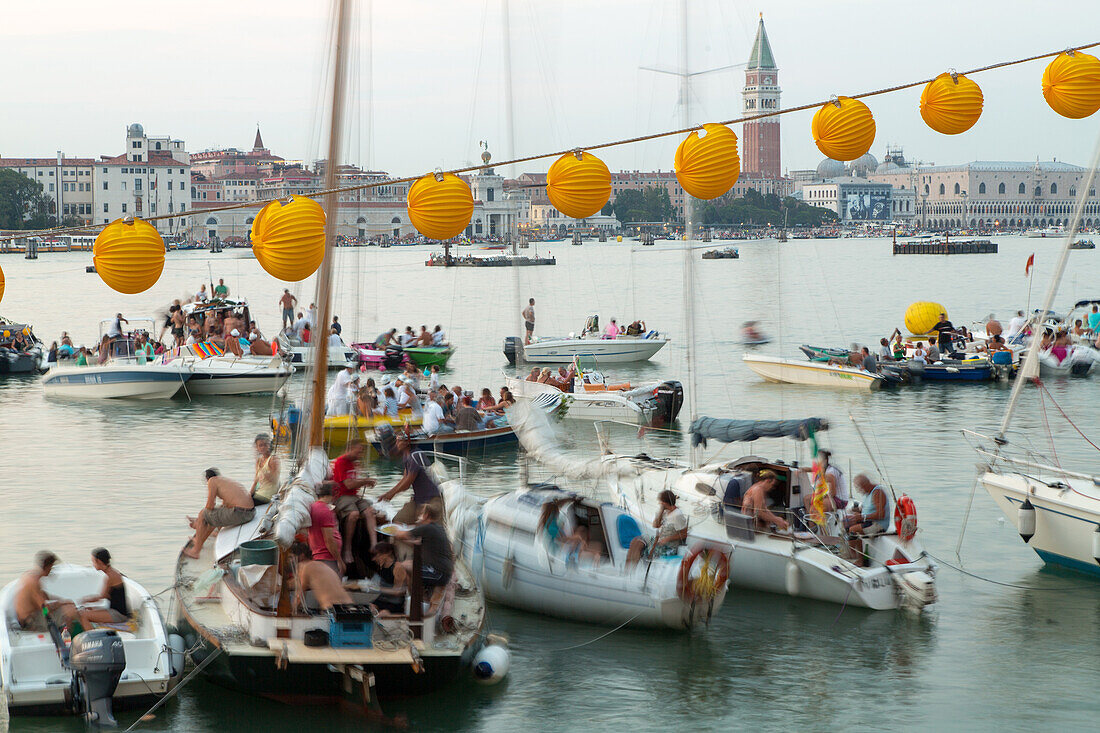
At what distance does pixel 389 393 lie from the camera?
2039 cm

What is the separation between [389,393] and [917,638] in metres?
11.3

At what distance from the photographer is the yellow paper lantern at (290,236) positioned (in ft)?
29.8

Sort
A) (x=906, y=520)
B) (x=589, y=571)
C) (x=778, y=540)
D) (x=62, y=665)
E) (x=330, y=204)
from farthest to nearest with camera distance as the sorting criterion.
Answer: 1. (x=778, y=540)
2. (x=906, y=520)
3. (x=589, y=571)
4. (x=330, y=204)
5. (x=62, y=665)

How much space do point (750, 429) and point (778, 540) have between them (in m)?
2.13

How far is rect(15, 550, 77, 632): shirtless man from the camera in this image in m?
9.43

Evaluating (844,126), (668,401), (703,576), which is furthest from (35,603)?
(668,401)

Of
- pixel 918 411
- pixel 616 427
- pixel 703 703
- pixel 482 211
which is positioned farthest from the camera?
pixel 482 211

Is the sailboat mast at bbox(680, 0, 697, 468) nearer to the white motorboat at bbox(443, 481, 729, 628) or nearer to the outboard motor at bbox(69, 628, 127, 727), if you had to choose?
the white motorboat at bbox(443, 481, 729, 628)

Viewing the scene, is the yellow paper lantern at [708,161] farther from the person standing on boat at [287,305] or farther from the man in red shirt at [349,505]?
the person standing on boat at [287,305]

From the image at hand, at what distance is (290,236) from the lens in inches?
358

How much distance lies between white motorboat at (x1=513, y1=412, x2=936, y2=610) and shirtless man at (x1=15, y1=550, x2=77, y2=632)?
538 centimetres

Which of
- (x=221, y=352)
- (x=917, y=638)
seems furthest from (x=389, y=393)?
(x=917, y=638)

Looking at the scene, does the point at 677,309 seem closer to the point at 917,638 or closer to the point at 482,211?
the point at 917,638

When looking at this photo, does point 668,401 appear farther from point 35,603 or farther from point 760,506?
point 35,603
